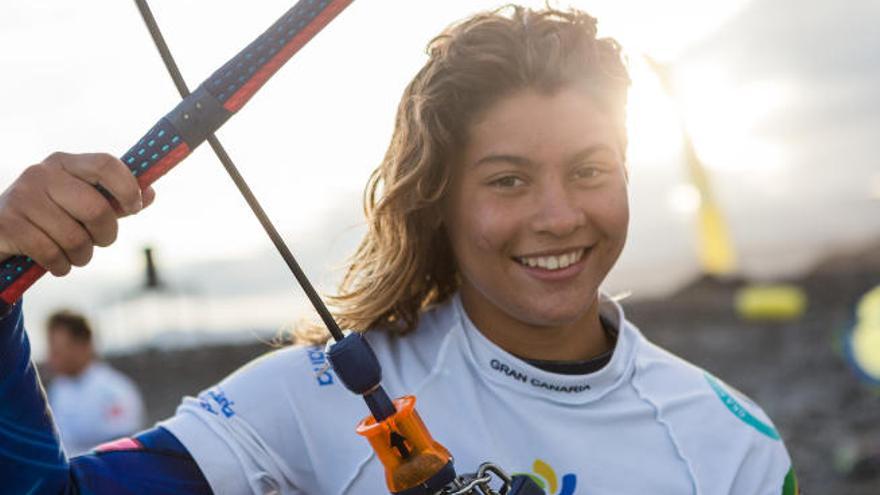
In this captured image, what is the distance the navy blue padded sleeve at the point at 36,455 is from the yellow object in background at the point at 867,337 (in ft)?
65.3

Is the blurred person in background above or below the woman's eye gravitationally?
below

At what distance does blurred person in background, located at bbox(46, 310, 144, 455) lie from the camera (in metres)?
7.73

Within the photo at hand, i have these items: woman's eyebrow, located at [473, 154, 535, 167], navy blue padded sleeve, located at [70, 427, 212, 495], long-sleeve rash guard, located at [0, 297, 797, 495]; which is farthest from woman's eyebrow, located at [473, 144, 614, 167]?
navy blue padded sleeve, located at [70, 427, 212, 495]

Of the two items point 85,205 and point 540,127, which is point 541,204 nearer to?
point 540,127

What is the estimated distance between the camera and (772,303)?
30.8 meters

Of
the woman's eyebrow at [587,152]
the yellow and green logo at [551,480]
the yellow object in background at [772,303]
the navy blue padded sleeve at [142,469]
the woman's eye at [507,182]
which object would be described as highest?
the woman's eye at [507,182]

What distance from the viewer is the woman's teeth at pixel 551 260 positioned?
259cm

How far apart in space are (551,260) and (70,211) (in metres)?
1.20

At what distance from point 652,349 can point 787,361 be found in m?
22.6

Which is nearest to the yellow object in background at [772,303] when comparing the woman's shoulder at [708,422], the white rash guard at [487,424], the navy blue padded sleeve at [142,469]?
the woman's shoulder at [708,422]

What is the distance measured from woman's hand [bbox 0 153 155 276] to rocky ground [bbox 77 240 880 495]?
519 inches

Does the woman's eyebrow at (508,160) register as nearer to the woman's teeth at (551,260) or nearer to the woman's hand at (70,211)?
the woman's teeth at (551,260)

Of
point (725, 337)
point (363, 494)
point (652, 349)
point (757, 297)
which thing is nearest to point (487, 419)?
point (363, 494)

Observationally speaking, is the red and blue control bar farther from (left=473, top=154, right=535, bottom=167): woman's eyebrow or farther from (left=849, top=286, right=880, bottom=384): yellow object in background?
(left=849, top=286, right=880, bottom=384): yellow object in background
